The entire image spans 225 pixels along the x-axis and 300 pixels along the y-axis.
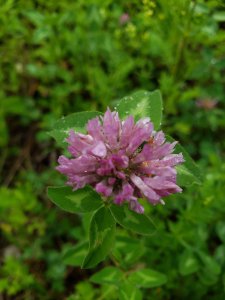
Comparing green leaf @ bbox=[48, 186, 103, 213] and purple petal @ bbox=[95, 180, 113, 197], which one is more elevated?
purple petal @ bbox=[95, 180, 113, 197]

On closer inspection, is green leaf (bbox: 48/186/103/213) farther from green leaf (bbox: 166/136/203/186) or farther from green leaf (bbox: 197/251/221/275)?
green leaf (bbox: 197/251/221/275)

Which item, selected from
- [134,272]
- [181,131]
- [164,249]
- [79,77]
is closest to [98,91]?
[79,77]

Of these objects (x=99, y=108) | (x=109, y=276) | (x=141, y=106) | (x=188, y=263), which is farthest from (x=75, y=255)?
(x=99, y=108)

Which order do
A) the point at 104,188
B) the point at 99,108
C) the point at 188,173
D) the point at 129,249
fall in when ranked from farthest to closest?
the point at 99,108, the point at 129,249, the point at 188,173, the point at 104,188

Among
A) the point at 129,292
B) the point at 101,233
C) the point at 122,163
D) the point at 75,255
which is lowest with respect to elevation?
the point at 75,255

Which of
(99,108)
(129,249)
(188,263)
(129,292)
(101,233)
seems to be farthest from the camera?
(99,108)

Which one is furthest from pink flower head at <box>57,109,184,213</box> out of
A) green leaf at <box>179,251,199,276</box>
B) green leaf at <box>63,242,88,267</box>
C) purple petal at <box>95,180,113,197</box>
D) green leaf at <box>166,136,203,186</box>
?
green leaf at <box>179,251,199,276</box>

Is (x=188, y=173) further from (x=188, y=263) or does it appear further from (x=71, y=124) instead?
(x=188, y=263)
